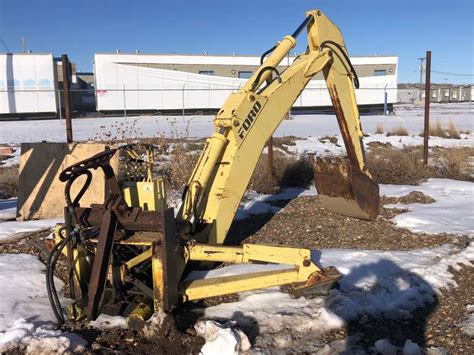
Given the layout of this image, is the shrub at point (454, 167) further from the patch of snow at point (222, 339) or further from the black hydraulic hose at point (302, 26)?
the patch of snow at point (222, 339)

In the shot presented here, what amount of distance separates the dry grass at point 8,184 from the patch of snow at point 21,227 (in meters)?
2.73

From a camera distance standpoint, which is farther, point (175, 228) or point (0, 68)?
point (0, 68)

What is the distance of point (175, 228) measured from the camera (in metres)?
4.01

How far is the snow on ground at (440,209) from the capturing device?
6871 millimetres

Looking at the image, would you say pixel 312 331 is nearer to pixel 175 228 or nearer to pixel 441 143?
pixel 175 228

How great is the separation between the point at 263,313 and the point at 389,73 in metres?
45.7

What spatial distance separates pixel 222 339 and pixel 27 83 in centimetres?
3422

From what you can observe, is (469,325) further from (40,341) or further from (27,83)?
(27,83)

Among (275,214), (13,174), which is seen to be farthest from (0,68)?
(275,214)

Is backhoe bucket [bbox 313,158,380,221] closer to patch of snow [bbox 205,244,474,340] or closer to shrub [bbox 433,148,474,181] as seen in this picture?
patch of snow [bbox 205,244,474,340]

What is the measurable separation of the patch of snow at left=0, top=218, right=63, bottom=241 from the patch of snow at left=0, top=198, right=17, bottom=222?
0.49 m

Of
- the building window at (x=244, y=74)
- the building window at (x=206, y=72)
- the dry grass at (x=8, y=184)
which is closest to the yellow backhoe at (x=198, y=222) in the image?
the dry grass at (x=8, y=184)

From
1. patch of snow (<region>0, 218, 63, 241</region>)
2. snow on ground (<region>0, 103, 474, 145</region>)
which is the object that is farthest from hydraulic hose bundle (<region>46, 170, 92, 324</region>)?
snow on ground (<region>0, 103, 474, 145</region>)

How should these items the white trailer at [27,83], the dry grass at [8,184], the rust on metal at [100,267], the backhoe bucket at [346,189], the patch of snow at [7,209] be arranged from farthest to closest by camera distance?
the white trailer at [27,83] → the dry grass at [8,184] → the patch of snow at [7,209] → the backhoe bucket at [346,189] → the rust on metal at [100,267]
